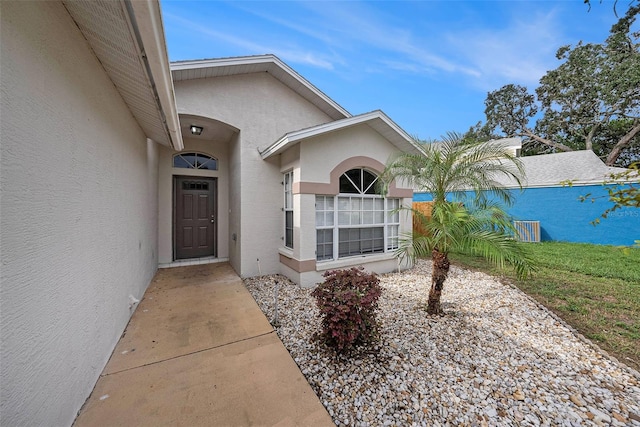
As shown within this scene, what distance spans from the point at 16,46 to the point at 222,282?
5436 mm

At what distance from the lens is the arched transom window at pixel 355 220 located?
244 inches

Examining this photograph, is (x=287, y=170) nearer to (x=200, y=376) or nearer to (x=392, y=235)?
(x=392, y=235)

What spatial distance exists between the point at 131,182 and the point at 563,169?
20266mm

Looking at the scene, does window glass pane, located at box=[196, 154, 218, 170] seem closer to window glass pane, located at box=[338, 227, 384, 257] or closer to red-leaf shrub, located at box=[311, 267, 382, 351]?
window glass pane, located at box=[338, 227, 384, 257]

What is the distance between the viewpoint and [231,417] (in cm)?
231

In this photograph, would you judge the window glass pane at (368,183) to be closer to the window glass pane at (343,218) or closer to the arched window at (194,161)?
the window glass pane at (343,218)

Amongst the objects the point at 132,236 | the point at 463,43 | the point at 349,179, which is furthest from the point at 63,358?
the point at 463,43

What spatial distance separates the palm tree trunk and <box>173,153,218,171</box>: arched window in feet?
24.5

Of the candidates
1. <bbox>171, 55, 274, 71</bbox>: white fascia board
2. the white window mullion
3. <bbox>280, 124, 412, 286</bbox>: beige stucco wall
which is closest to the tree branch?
<bbox>280, 124, 412, 286</bbox>: beige stucco wall

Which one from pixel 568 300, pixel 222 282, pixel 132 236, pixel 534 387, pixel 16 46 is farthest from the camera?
pixel 222 282

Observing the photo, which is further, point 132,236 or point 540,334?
point 132,236

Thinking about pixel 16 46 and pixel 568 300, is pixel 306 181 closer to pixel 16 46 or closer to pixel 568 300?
pixel 16 46

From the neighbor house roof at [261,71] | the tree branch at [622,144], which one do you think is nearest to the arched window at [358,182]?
the neighbor house roof at [261,71]

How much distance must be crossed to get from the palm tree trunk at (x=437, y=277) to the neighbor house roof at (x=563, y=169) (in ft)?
39.8
